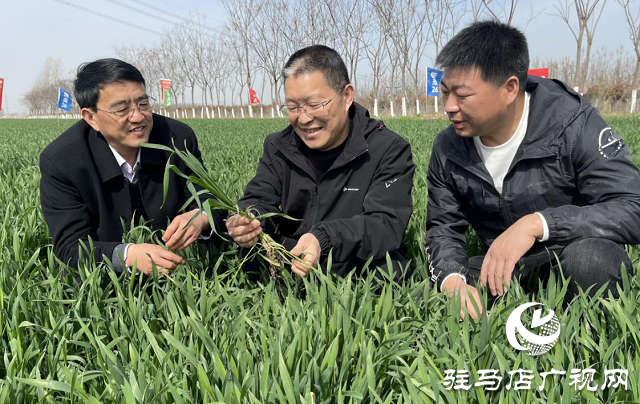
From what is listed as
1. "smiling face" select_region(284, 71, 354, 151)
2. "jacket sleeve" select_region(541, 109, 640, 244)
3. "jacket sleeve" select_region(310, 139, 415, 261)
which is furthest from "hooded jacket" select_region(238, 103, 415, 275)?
"jacket sleeve" select_region(541, 109, 640, 244)

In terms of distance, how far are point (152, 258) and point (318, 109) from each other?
3.02 ft

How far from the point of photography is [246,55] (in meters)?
42.7

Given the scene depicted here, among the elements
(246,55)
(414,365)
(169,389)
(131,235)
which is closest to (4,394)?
(169,389)

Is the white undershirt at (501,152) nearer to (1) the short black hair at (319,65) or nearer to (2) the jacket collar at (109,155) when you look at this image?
(1) the short black hair at (319,65)

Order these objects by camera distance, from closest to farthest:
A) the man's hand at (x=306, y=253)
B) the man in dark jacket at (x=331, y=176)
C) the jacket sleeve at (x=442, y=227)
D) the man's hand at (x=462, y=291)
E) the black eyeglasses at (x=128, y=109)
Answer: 1. the man's hand at (x=462, y=291)
2. the man's hand at (x=306, y=253)
3. the jacket sleeve at (x=442, y=227)
4. the man in dark jacket at (x=331, y=176)
5. the black eyeglasses at (x=128, y=109)

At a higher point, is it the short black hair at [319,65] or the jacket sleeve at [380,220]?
the short black hair at [319,65]

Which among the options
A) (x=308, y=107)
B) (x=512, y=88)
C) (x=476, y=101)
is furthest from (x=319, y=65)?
(x=512, y=88)

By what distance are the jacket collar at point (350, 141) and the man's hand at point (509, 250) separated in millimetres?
767

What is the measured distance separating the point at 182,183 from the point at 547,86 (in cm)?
181

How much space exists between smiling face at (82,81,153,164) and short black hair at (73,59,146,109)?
0.02 meters

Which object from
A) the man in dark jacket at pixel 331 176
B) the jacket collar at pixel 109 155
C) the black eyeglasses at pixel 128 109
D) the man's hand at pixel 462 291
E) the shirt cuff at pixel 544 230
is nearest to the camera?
the man's hand at pixel 462 291

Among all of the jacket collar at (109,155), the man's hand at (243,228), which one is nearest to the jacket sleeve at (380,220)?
the man's hand at (243,228)

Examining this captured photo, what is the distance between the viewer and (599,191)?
6.04 feet

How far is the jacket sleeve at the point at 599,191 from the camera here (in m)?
1.75
